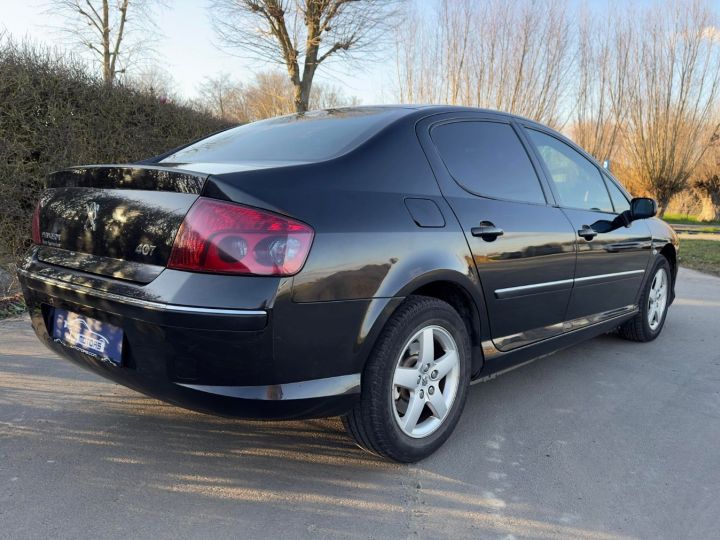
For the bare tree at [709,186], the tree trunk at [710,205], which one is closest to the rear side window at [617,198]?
the bare tree at [709,186]

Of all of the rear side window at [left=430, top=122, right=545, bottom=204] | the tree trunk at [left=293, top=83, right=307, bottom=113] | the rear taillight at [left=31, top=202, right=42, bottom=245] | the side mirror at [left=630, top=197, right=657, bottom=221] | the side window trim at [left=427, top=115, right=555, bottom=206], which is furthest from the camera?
the tree trunk at [left=293, top=83, right=307, bottom=113]

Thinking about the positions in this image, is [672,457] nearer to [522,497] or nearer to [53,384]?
[522,497]

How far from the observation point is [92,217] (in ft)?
7.06

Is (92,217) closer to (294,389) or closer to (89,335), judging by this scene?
(89,335)

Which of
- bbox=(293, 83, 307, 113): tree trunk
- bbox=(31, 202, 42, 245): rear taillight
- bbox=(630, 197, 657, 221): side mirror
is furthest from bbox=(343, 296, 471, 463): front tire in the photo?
bbox=(293, 83, 307, 113): tree trunk

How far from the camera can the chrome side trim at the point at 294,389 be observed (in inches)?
73.5

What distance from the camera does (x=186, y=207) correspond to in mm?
1887

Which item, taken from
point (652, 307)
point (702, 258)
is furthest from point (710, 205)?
point (652, 307)

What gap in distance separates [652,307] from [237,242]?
12.5ft

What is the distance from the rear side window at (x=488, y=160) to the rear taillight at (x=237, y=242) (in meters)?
1.04

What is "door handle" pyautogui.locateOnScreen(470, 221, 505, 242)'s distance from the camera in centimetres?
251

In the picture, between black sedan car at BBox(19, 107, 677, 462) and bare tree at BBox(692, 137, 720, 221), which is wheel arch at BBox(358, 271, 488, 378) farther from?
bare tree at BBox(692, 137, 720, 221)

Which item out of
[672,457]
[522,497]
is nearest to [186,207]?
[522,497]

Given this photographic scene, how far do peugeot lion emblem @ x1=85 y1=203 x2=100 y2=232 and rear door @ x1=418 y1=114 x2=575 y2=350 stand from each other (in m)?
1.42
